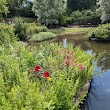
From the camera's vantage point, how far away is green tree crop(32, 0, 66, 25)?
31.5 metres

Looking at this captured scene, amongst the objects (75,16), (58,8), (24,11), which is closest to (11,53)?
(58,8)

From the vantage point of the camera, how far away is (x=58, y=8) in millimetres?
31734

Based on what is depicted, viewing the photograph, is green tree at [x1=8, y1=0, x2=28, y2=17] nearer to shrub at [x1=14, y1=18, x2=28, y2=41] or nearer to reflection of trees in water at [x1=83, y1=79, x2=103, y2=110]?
shrub at [x1=14, y1=18, x2=28, y2=41]

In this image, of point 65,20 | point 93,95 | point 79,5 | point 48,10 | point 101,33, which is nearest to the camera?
point 93,95

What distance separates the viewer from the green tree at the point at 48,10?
31.5 metres

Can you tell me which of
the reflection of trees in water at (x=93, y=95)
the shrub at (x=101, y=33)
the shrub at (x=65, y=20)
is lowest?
the reflection of trees in water at (x=93, y=95)

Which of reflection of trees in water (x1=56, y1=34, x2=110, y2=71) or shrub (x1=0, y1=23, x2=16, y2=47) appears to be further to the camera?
reflection of trees in water (x1=56, y1=34, x2=110, y2=71)

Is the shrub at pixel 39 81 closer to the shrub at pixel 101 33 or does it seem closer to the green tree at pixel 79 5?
the shrub at pixel 101 33

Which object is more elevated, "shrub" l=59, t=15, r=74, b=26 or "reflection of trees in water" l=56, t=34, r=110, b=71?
"shrub" l=59, t=15, r=74, b=26

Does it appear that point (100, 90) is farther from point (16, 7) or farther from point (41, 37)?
point (16, 7)

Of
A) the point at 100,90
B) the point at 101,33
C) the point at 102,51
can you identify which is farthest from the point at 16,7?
the point at 100,90

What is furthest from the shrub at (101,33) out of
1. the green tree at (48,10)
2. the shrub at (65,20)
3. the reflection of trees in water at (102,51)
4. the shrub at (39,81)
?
the shrub at (39,81)

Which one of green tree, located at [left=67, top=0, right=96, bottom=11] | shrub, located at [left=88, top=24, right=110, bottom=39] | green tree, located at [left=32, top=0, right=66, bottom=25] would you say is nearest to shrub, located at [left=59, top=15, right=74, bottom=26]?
green tree, located at [left=32, top=0, right=66, bottom=25]

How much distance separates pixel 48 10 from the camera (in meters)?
31.5
